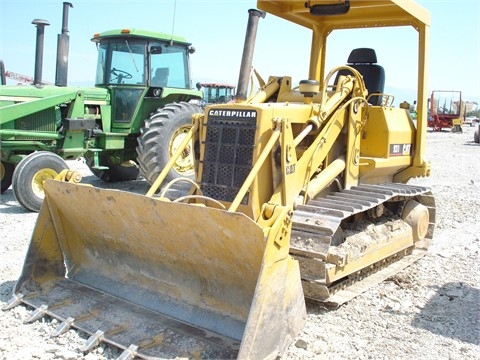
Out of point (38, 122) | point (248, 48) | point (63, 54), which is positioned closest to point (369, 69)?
point (248, 48)

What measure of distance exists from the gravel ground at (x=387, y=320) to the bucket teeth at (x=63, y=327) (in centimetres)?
4

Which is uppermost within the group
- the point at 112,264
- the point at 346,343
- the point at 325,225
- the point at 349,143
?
the point at 349,143

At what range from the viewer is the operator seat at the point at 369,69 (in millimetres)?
6336

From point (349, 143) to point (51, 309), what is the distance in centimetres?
305

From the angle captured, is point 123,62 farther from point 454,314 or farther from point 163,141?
point 454,314

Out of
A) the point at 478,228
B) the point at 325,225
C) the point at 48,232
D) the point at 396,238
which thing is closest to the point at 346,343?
the point at 325,225

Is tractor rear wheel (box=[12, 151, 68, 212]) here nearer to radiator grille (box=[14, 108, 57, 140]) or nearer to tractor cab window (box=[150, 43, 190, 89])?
radiator grille (box=[14, 108, 57, 140])

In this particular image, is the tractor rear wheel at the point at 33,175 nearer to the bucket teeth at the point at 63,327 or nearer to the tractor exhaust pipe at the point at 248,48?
the tractor exhaust pipe at the point at 248,48

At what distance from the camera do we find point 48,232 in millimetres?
4617

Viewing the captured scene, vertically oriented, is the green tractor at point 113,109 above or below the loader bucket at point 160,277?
above

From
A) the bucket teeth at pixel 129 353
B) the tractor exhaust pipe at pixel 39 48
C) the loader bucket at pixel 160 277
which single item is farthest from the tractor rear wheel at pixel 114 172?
the bucket teeth at pixel 129 353

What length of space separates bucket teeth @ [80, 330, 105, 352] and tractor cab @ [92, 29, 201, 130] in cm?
597

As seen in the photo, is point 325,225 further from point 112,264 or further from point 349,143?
point 112,264

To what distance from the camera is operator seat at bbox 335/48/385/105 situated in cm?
634
